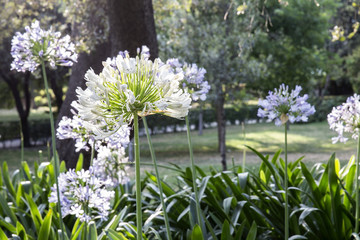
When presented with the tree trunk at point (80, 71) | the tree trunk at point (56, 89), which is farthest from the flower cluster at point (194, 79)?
the tree trunk at point (56, 89)

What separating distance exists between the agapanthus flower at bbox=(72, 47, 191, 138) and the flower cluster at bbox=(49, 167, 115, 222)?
2.91ft

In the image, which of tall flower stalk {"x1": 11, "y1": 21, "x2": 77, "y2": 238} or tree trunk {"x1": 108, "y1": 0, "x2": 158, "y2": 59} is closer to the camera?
tall flower stalk {"x1": 11, "y1": 21, "x2": 77, "y2": 238}

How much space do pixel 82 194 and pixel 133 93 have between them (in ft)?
3.31

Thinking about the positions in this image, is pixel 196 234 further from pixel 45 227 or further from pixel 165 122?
pixel 165 122

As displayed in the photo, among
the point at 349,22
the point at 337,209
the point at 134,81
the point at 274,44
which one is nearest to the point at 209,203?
the point at 337,209

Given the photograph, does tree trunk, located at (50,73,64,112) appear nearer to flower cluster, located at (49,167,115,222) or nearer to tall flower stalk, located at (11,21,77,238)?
tall flower stalk, located at (11,21,77,238)

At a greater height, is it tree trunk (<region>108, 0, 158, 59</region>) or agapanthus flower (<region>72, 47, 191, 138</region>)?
tree trunk (<region>108, 0, 158, 59</region>)

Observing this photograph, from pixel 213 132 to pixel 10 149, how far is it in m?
9.57

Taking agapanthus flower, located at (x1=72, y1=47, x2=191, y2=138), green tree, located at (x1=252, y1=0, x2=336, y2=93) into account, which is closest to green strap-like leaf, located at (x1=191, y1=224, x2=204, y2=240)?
agapanthus flower, located at (x1=72, y1=47, x2=191, y2=138)

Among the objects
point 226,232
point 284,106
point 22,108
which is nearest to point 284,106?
point 284,106

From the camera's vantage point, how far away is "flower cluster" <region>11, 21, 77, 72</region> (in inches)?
88.3

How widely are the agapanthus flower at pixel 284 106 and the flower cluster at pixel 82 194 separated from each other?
92 centimetres

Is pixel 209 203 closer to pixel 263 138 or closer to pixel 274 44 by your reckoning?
pixel 274 44

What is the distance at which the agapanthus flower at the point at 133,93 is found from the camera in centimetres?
129
